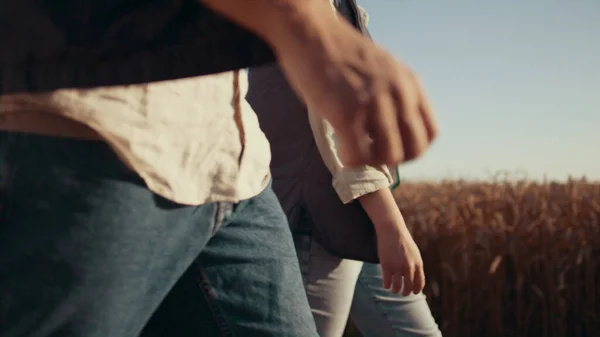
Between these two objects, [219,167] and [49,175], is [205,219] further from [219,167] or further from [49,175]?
[49,175]

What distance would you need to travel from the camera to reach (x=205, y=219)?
87 centimetres

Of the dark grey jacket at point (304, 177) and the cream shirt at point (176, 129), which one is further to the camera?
the dark grey jacket at point (304, 177)

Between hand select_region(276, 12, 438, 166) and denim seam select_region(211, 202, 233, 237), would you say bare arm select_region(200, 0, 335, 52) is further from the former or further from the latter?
denim seam select_region(211, 202, 233, 237)

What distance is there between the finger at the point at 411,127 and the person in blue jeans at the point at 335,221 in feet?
2.90

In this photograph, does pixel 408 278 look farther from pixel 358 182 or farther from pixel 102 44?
pixel 102 44

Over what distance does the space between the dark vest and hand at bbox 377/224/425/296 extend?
0.84m

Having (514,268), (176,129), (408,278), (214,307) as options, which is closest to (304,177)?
(408,278)

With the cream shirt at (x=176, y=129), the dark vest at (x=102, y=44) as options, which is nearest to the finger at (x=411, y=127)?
the dark vest at (x=102, y=44)

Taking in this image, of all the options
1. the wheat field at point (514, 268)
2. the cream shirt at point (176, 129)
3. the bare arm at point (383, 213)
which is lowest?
the wheat field at point (514, 268)

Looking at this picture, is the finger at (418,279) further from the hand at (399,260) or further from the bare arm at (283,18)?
the bare arm at (283,18)

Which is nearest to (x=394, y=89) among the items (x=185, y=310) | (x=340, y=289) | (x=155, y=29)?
(x=155, y=29)

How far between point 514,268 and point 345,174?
3.35 m

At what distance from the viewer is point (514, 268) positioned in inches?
177

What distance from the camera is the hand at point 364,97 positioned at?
0.52m
